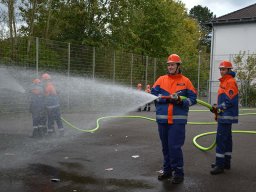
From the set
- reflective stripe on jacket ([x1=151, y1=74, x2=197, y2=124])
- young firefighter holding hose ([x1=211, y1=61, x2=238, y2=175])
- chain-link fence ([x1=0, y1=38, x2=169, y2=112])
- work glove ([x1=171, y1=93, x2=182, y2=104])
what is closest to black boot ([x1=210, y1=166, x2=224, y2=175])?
young firefighter holding hose ([x1=211, y1=61, x2=238, y2=175])

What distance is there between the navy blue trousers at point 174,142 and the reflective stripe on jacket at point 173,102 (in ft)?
0.34

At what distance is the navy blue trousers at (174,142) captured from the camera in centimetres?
553

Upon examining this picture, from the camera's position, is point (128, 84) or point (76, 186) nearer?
A: point (76, 186)

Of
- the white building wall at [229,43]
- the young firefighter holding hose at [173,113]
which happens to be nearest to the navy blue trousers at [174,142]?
the young firefighter holding hose at [173,113]

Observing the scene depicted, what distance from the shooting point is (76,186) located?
5379 mm

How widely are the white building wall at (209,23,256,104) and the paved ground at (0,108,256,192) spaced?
724 inches

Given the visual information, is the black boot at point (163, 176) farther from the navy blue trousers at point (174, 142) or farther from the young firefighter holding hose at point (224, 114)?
the young firefighter holding hose at point (224, 114)

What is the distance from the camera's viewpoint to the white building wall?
2736 cm

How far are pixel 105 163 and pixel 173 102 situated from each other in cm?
203

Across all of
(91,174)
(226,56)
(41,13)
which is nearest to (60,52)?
(41,13)

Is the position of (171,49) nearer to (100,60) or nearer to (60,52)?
(100,60)

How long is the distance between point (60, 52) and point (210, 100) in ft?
44.3

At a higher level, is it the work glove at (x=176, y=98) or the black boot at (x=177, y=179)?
the work glove at (x=176, y=98)

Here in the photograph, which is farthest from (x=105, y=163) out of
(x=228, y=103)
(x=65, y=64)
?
(x=65, y=64)
